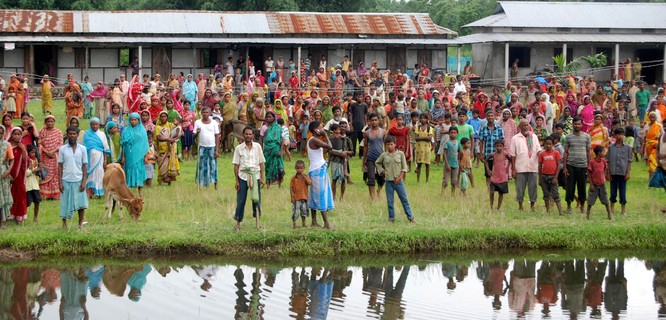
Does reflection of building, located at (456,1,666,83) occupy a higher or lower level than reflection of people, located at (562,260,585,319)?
higher

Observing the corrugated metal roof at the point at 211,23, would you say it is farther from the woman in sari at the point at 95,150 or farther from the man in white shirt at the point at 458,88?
the woman in sari at the point at 95,150

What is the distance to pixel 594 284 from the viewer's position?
1231cm

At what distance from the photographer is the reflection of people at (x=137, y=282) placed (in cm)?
1134

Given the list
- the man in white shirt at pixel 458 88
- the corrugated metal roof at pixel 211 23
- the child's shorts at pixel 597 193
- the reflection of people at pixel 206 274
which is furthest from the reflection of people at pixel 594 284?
the corrugated metal roof at pixel 211 23

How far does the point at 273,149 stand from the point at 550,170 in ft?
15.3

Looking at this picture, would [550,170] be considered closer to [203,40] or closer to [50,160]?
[50,160]

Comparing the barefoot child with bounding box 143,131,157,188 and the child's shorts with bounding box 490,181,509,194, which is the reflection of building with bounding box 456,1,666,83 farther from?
the child's shorts with bounding box 490,181,509,194

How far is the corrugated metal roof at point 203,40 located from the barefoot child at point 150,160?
1631 cm

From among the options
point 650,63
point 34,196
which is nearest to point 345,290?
point 34,196

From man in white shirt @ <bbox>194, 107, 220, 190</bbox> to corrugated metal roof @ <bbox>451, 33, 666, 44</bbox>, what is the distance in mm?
19742

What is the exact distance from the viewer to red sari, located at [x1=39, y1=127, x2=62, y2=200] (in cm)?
1568

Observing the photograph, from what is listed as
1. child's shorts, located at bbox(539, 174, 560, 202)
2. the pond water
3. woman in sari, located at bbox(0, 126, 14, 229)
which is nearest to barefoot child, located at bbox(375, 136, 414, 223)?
the pond water

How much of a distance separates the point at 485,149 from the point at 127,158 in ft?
19.6

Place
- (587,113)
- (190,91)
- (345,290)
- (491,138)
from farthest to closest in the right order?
(190,91), (587,113), (491,138), (345,290)
